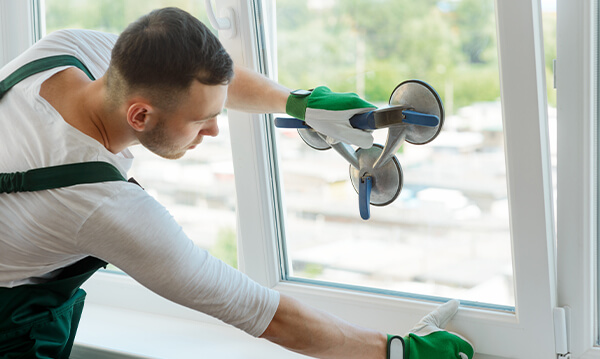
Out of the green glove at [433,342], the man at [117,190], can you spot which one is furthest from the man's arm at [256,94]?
the green glove at [433,342]

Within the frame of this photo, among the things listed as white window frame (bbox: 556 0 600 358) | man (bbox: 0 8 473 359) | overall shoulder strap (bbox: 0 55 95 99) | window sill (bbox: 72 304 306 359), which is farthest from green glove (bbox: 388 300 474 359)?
overall shoulder strap (bbox: 0 55 95 99)

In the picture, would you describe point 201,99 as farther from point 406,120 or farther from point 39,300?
point 39,300

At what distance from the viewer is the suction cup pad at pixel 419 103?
1279mm

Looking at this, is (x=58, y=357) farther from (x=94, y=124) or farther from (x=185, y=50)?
(x=185, y=50)

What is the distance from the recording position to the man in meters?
1.08

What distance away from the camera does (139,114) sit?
46.4 inches

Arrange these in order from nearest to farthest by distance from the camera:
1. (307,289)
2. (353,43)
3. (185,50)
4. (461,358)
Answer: (185,50), (461,358), (353,43), (307,289)

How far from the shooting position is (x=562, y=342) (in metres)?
1.36

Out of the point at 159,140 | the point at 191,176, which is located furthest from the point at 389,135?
the point at 191,176

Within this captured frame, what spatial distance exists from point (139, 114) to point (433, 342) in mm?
777

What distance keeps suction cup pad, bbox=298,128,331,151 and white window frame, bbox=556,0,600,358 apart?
537mm

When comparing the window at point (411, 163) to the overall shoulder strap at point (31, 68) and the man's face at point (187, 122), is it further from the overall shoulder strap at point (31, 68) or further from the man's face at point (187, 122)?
the overall shoulder strap at point (31, 68)

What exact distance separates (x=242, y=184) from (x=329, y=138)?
394mm

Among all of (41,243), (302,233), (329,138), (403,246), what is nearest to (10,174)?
(41,243)
